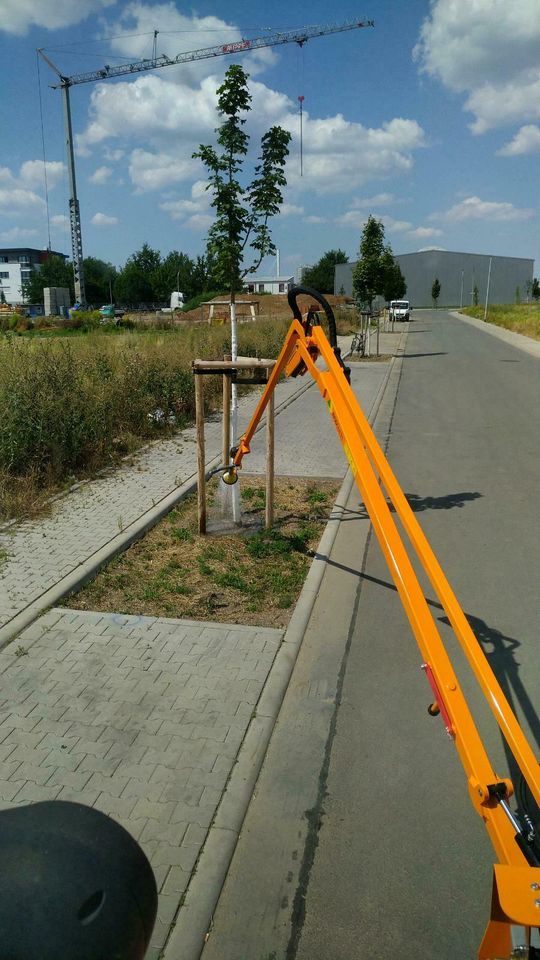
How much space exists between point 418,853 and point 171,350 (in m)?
11.8

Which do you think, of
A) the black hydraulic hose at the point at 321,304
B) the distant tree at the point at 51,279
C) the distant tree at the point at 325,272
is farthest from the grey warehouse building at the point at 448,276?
the black hydraulic hose at the point at 321,304

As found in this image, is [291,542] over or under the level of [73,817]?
under

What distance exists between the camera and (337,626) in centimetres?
486

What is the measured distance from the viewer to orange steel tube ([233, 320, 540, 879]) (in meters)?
1.95

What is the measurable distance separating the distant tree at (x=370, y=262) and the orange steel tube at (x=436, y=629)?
22307 mm

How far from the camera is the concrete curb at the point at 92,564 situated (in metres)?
4.73

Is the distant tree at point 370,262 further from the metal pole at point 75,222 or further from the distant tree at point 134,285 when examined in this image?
the distant tree at point 134,285

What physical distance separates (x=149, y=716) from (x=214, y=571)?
2.06 m

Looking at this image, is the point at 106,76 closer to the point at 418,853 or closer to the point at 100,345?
the point at 100,345

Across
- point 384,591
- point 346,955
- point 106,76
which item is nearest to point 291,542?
point 384,591

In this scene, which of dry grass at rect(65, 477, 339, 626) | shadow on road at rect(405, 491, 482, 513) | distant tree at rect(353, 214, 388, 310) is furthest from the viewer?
distant tree at rect(353, 214, 388, 310)

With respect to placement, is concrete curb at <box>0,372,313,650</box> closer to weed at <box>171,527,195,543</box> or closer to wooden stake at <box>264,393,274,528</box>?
weed at <box>171,527,195,543</box>

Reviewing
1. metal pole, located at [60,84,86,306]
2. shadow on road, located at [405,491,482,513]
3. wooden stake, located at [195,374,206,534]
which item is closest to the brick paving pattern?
wooden stake, located at [195,374,206,534]

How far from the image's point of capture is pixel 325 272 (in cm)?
10669
